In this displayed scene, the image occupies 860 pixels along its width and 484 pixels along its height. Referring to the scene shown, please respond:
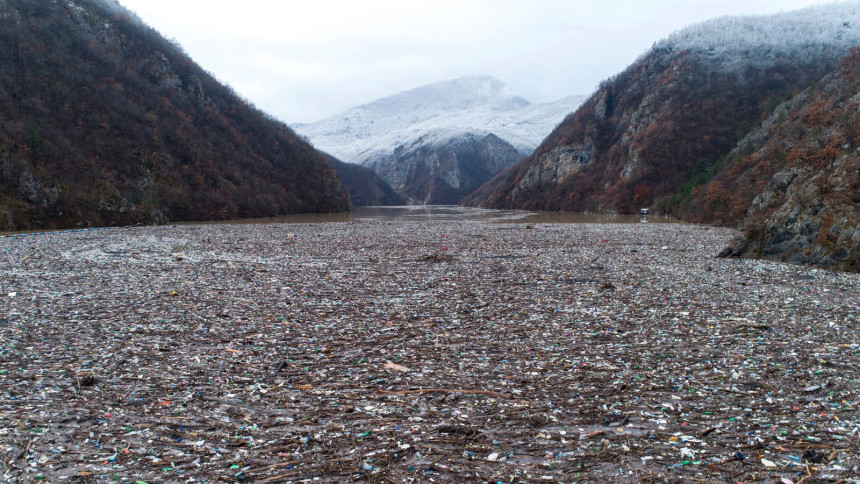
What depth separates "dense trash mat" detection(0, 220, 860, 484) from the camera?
17.5 feet

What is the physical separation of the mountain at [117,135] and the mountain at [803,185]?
58682 millimetres

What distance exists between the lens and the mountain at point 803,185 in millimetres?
19688

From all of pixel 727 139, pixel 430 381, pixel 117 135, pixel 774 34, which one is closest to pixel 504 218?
pixel 727 139

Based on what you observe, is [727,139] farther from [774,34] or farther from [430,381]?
[430,381]

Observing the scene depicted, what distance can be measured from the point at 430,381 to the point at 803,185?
25.2 m

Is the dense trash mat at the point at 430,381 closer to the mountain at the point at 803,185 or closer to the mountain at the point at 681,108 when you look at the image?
the mountain at the point at 803,185

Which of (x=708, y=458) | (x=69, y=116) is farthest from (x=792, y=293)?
(x=69, y=116)

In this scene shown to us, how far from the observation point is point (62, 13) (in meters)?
85.1

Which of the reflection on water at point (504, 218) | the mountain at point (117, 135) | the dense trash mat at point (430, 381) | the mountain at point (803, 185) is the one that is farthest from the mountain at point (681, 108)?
the mountain at point (117, 135)

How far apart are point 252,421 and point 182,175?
8571 centimetres

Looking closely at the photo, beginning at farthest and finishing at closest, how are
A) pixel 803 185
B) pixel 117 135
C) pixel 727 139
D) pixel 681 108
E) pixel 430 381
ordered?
pixel 681 108
pixel 727 139
pixel 117 135
pixel 803 185
pixel 430 381

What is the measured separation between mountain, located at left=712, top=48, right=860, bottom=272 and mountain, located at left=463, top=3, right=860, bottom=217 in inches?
501

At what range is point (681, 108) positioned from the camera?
103 meters

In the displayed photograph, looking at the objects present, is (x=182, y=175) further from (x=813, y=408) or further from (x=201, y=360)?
(x=813, y=408)
